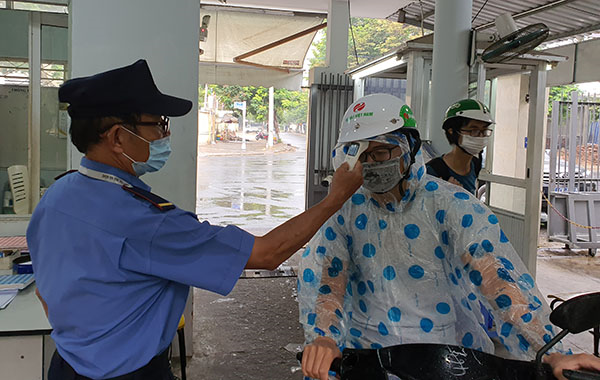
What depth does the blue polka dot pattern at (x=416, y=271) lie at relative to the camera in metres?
1.72

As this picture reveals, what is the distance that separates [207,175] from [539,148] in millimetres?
12956

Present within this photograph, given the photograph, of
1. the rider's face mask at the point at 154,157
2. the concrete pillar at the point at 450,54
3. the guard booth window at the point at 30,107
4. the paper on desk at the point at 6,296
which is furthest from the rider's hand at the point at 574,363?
the concrete pillar at the point at 450,54

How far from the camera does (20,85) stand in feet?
12.6

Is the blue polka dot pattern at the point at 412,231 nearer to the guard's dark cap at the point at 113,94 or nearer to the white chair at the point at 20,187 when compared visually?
the guard's dark cap at the point at 113,94

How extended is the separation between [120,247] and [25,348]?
3.63 feet

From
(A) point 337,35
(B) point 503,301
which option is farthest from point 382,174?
(A) point 337,35

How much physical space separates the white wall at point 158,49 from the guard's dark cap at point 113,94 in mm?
2007

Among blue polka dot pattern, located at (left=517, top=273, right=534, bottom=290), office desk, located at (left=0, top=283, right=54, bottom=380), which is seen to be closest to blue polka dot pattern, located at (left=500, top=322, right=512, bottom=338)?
blue polka dot pattern, located at (left=517, top=273, right=534, bottom=290)

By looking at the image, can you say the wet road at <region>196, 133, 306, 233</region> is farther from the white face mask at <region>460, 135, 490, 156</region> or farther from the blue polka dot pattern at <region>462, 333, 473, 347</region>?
the blue polka dot pattern at <region>462, 333, 473, 347</region>

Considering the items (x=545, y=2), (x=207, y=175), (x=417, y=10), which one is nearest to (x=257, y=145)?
(x=207, y=175)

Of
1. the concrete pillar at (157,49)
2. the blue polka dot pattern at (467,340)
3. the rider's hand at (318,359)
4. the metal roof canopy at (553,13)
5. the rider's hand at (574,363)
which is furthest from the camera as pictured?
the metal roof canopy at (553,13)

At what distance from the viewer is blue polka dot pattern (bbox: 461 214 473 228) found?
5.45ft

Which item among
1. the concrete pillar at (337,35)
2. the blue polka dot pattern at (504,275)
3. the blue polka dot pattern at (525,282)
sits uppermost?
the concrete pillar at (337,35)

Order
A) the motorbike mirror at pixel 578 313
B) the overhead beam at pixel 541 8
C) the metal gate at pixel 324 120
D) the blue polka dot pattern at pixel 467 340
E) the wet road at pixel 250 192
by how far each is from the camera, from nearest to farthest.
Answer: the motorbike mirror at pixel 578 313 < the blue polka dot pattern at pixel 467 340 < the overhead beam at pixel 541 8 < the metal gate at pixel 324 120 < the wet road at pixel 250 192
